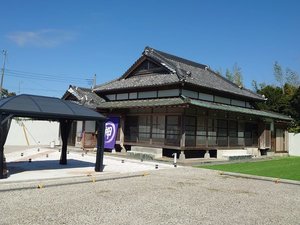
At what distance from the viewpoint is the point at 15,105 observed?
11180 millimetres

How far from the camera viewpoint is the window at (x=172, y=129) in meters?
21.2

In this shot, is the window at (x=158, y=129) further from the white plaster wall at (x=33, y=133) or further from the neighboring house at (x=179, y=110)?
the white plaster wall at (x=33, y=133)

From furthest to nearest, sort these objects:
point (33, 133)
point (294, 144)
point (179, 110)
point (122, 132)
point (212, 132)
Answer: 1. point (33, 133)
2. point (294, 144)
3. point (122, 132)
4. point (212, 132)
5. point (179, 110)

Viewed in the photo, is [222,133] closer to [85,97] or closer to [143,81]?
[143,81]

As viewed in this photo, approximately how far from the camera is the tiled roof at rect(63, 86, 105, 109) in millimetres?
27156

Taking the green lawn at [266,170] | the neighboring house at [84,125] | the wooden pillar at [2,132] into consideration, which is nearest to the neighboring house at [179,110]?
the neighboring house at [84,125]

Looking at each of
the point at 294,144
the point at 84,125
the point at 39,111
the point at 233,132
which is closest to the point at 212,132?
the point at 233,132

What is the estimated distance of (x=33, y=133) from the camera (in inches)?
1314

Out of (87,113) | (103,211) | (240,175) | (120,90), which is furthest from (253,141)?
(103,211)

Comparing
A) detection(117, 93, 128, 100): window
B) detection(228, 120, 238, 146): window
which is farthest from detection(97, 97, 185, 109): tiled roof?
detection(228, 120, 238, 146): window

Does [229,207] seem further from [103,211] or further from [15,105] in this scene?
[15,105]

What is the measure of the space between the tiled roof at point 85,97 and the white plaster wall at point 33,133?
5707mm

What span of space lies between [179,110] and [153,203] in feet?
41.4

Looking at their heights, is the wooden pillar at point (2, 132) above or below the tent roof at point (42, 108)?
below
